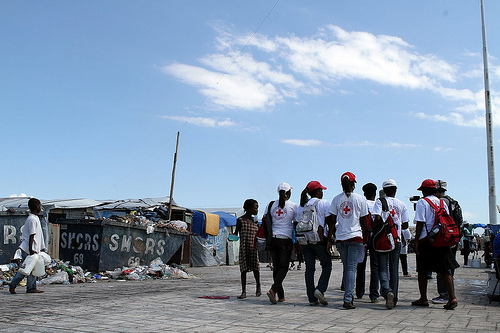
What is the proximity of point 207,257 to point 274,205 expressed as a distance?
14038 millimetres

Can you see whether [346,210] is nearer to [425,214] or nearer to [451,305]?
[425,214]

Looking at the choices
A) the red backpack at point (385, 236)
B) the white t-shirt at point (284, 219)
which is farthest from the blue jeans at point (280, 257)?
the red backpack at point (385, 236)

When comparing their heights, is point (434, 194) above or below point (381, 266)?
above

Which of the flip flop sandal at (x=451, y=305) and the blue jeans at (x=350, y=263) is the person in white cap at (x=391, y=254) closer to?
the blue jeans at (x=350, y=263)

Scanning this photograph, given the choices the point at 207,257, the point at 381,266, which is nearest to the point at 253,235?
the point at 381,266

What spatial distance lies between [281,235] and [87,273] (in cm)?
680

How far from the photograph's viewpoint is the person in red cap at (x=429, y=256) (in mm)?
7172

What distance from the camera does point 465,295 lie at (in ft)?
30.7

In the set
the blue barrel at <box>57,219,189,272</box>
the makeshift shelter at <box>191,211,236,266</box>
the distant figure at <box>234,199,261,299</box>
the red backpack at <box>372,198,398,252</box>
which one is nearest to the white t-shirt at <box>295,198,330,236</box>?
the red backpack at <box>372,198,398,252</box>

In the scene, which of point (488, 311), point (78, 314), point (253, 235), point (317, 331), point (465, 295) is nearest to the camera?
point (317, 331)

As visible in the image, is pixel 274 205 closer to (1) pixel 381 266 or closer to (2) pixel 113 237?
(1) pixel 381 266

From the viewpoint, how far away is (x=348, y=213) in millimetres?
7191

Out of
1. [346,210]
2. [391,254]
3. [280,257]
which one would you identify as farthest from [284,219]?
[391,254]

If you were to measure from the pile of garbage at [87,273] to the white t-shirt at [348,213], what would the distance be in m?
7.34
